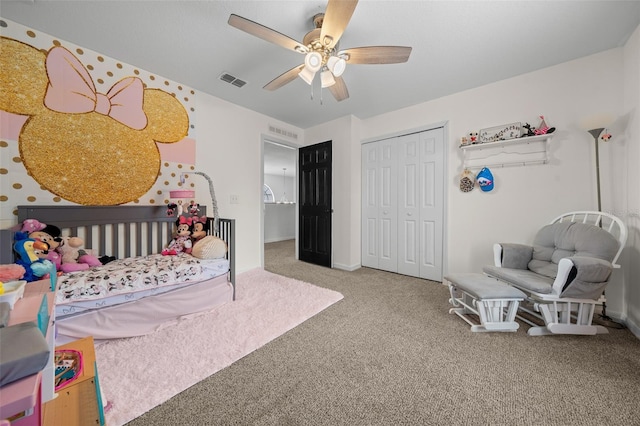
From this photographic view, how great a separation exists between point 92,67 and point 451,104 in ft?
12.8

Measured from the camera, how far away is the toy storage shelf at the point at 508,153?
237 centimetres

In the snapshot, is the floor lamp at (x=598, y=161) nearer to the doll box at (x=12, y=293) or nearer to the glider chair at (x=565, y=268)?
the glider chair at (x=565, y=268)

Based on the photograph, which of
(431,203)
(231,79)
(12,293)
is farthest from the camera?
(431,203)

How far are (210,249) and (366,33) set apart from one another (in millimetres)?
2356

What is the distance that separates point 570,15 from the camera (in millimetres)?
1694

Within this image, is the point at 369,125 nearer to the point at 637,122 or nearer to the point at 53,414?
the point at 637,122

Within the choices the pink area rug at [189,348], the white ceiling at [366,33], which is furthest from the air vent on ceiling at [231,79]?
the pink area rug at [189,348]

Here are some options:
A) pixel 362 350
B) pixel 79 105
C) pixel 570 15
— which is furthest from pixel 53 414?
pixel 570 15

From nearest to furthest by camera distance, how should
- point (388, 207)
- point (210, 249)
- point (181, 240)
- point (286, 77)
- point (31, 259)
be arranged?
1. point (31, 259)
2. point (286, 77)
3. point (210, 249)
4. point (181, 240)
5. point (388, 207)

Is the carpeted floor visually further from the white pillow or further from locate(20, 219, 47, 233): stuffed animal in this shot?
locate(20, 219, 47, 233): stuffed animal

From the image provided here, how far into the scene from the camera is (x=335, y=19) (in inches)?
55.2

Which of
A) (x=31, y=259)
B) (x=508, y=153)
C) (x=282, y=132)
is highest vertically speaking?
(x=282, y=132)

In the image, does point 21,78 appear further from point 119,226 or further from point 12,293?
point 12,293

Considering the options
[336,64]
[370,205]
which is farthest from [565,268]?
[370,205]
